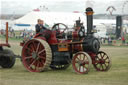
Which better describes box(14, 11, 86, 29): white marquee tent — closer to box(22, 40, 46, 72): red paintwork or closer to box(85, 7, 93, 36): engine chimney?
box(22, 40, 46, 72): red paintwork

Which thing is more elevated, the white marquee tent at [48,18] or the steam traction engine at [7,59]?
the white marquee tent at [48,18]

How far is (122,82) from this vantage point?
7406 millimetres

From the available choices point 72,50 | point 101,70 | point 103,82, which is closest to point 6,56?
point 72,50

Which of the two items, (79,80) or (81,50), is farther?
(81,50)

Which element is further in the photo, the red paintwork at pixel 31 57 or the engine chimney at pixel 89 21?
the red paintwork at pixel 31 57

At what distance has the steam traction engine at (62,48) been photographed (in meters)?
9.30

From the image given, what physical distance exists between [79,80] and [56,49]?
2.19 metres

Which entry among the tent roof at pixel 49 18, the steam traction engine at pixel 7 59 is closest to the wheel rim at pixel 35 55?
the steam traction engine at pixel 7 59

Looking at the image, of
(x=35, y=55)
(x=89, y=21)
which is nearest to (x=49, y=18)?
(x=35, y=55)

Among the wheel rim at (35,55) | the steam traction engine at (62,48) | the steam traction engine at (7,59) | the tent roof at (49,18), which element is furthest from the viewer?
the tent roof at (49,18)

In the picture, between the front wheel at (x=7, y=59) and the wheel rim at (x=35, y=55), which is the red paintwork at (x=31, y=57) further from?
the front wheel at (x=7, y=59)

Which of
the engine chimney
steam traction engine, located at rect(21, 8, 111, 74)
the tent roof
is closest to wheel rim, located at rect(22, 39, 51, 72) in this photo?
steam traction engine, located at rect(21, 8, 111, 74)

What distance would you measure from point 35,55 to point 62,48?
86 centimetres

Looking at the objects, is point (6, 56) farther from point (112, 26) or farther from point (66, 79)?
point (112, 26)
